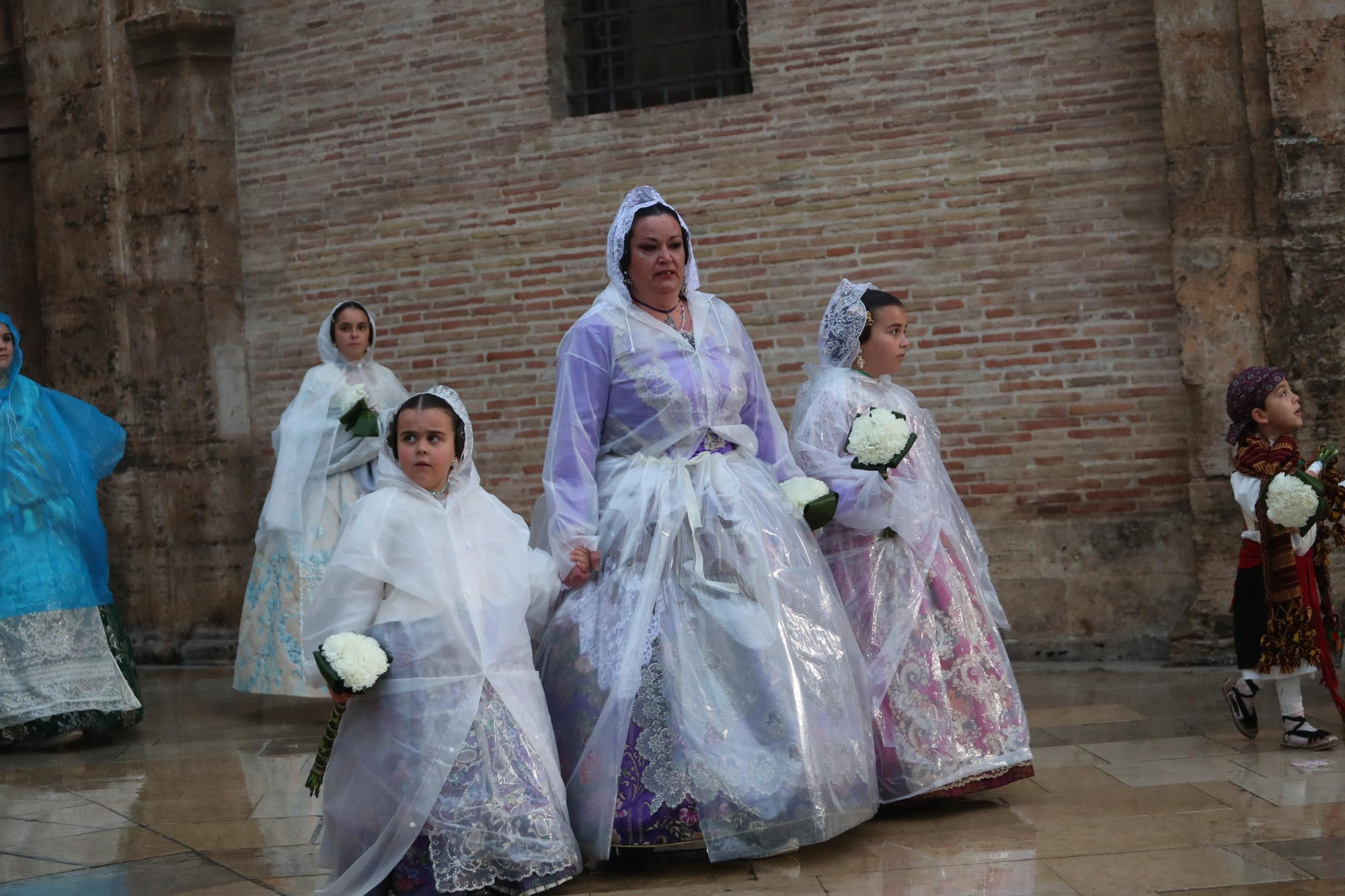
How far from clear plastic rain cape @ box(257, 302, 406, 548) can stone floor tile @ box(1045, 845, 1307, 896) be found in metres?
4.55

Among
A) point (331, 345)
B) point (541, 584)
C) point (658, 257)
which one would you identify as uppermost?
point (331, 345)

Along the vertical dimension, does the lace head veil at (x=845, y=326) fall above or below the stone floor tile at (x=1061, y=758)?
above

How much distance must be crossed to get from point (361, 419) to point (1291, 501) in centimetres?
435

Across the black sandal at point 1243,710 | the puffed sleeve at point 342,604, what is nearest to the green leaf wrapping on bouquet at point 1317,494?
the black sandal at point 1243,710

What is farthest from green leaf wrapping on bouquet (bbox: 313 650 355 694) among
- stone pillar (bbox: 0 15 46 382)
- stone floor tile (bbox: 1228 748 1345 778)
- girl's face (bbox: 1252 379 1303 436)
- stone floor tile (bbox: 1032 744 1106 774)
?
stone pillar (bbox: 0 15 46 382)

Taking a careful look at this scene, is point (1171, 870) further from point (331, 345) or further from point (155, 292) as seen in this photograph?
point (155, 292)

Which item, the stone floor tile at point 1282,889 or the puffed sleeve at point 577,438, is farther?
the puffed sleeve at point 577,438

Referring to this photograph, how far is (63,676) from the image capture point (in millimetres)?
6559

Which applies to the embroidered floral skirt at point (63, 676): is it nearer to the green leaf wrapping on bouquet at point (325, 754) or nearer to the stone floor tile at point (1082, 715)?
the green leaf wrapping on bouquet at point (325, 754)

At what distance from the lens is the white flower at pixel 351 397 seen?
732cm

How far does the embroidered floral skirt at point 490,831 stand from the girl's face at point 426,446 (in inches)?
25.1

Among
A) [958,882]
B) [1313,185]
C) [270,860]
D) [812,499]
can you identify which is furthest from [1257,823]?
[1313,185]

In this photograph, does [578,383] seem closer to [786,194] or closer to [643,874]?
[643,874]

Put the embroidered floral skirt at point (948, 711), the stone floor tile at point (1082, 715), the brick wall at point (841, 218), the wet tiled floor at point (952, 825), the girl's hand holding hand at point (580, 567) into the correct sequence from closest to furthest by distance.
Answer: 1. the wet tiled floor at point (952, 825)
2. the girl's hand holding hand at point (580, 567)
3. the embroidered floral skirt at point (948, 711)
4. the stone floor tile at point (1082, 715)
5. the brick wall at point (841, 218)
